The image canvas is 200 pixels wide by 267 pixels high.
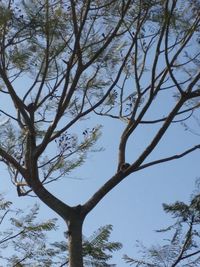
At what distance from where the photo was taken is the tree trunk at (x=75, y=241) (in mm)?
3783

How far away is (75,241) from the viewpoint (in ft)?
12.7

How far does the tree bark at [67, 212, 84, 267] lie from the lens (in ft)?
12.4

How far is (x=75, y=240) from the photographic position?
3.87m

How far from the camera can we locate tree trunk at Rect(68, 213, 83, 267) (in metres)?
3.78

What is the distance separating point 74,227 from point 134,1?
178 centimetres

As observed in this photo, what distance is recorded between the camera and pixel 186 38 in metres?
4.55

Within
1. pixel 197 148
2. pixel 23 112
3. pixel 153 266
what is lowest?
pixel 153 266

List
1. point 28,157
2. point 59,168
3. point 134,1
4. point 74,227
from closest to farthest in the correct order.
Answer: point 74,227 < point 28,157 < point 134,1 < point 59,168

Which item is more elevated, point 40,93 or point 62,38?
point 62,38

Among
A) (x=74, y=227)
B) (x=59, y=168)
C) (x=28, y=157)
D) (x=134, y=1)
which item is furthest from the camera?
(x=59, y=168)

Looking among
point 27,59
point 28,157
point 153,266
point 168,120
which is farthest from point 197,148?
point 27,59

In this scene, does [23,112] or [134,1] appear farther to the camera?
[134,1]

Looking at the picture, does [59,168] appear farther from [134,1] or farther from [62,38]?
[134,1]

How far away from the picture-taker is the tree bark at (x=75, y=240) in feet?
12.4
